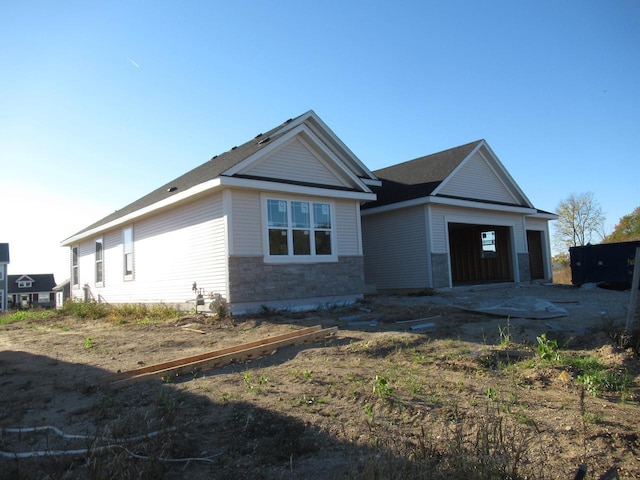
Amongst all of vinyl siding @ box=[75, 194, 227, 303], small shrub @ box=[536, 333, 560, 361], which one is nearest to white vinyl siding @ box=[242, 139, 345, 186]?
vinyl siding @ box=[75, 194, 227, 303]

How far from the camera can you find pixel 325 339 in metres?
8.38

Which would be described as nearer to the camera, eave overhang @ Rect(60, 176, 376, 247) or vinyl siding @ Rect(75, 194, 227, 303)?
eave overhang @ Rect(60, 176, 376, 247)

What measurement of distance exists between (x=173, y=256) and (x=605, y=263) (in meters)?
15.7

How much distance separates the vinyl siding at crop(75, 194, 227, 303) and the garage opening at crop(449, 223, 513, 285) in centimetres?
1198

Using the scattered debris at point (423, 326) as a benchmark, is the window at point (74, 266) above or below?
above

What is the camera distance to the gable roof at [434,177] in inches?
671

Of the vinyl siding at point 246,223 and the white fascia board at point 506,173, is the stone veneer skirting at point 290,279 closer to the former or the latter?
the vinyl siding at point 246,223

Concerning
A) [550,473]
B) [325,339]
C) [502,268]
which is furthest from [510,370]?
[502,268]

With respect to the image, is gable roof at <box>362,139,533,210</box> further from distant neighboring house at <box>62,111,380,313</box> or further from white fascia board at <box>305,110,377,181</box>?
distant neighboring house at <box>62,111,380,313</box>

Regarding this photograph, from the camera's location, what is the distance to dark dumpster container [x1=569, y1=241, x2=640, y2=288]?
17312mm

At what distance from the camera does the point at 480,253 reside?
22547 millimetres

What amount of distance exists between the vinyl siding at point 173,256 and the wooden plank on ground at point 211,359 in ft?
13.5

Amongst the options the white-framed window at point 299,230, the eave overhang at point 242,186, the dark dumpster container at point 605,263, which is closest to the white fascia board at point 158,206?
the eave overhang at point 242,186

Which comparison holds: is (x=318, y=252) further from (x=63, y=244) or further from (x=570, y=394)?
(x=63, y=244)
